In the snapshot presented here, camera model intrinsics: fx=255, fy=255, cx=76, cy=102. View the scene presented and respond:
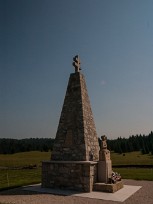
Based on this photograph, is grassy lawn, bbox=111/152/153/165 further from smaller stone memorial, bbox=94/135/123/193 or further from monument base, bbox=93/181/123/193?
monument base, bbox=93/181/123/193

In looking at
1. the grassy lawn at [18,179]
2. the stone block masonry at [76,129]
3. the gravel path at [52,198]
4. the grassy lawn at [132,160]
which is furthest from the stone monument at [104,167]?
the grassy lawn at [132,160]

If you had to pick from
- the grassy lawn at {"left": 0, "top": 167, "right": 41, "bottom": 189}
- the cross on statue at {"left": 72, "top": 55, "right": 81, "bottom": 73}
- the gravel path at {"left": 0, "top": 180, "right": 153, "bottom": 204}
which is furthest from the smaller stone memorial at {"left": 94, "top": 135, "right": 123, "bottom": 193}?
the grassy lawn at {"left": 0, "top": 167, "right": 41, "bottom": 189}

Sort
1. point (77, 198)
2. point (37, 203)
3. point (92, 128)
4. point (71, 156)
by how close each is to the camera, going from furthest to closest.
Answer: point (92, 128) < point (71, 156) < point (77, 198) < point (37, 203)

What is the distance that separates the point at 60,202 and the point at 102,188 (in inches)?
131

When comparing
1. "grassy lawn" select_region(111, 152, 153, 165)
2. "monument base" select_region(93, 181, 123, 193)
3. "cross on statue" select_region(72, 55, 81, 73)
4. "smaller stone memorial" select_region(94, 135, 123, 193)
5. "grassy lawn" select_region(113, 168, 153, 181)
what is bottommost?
"grassy lawn" select_region(111, 152, 153, 165)

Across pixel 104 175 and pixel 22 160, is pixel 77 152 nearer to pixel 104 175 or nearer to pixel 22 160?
pixel 104 175

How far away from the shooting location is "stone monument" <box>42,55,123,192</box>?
15.0 m

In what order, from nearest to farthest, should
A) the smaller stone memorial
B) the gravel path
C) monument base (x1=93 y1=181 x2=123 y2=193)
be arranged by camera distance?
1. the gravel path
2. monument base (x1=93 y1=181 x2=123 y2=193)
3. the smaller stone memorial

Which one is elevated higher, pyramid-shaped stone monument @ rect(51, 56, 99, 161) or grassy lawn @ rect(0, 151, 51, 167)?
pyramid-shaped stone monument @ rect(51, 56, 99, 161)

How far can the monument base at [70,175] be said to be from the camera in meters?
14.8

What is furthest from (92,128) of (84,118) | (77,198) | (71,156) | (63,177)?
(77,198)

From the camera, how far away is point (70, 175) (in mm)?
15375

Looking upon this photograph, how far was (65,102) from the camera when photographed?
17.2m

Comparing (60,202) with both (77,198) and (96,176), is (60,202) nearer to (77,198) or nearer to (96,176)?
(77,198)
